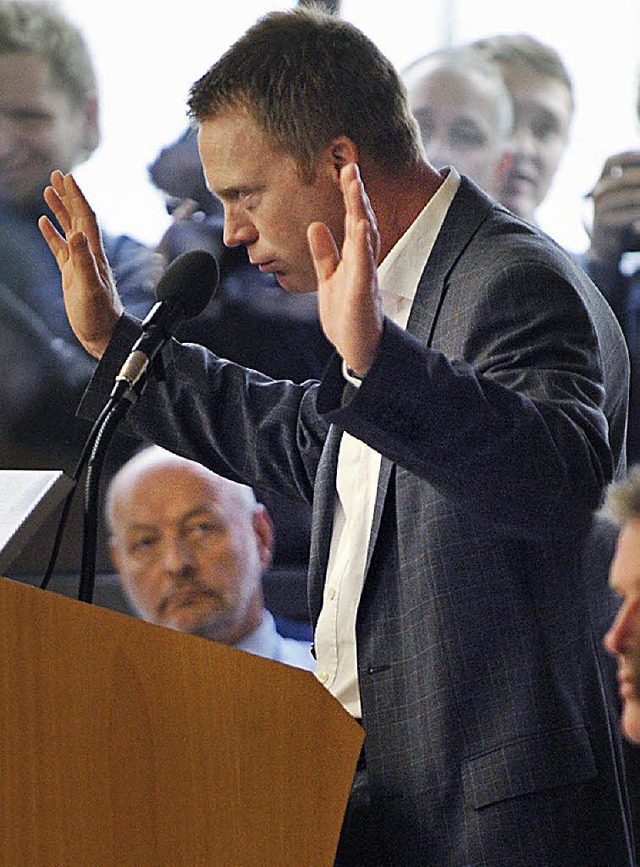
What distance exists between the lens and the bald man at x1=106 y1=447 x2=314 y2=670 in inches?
112

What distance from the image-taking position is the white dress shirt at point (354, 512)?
1.37 meters

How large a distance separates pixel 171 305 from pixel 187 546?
64.5 inches

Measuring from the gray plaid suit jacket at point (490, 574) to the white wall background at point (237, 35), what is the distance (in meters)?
1.59

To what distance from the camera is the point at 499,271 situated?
1.29 m

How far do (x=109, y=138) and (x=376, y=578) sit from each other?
6.33ft

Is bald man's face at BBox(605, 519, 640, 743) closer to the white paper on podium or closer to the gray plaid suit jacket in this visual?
the gray plaid suit jacket

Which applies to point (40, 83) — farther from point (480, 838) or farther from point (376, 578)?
point (480, 838)

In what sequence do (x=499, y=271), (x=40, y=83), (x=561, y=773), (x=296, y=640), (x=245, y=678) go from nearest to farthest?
(x=245, y=678), (x=561, y=773), (x=499, y=271), (x=296, y=640), (x=40, y=83)

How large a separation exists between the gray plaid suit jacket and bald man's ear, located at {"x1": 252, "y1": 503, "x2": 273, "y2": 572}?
1619 mm

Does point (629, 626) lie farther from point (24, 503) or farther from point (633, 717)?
point (24, 503)

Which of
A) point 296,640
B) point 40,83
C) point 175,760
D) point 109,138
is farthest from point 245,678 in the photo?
point 40,83

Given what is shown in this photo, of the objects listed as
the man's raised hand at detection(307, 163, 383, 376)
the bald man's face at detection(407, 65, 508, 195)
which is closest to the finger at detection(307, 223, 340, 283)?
the man's raised hand at detection(307, 163, 383, 376)

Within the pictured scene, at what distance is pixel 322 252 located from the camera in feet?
3.60

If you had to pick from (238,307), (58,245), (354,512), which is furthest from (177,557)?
(354,512)
